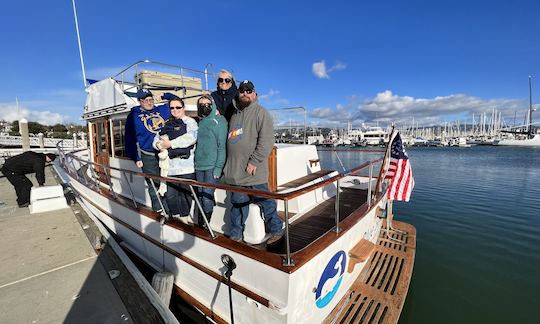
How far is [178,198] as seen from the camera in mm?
3650

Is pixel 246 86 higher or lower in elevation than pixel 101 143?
higher

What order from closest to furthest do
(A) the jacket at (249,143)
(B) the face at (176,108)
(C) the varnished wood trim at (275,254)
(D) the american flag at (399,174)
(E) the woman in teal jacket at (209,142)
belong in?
(C) the varnished wood trim at (275,254), (A) the jacket at (249,143), (E) the woman in teal jacket at (209,142), (B) the face at (176,108), (D) the american flag at (399,174)

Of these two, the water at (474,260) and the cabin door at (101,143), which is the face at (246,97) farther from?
the cabin door at (101,143)

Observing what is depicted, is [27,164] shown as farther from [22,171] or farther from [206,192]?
[206,192]

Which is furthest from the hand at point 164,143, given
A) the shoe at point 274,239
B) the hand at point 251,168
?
the shoe at point 274,239

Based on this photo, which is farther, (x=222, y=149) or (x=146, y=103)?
(x=146, y=103)

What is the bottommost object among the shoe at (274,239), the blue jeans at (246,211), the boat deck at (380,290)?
the boat deck at (380,290)

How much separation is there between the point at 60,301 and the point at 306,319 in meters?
3.16

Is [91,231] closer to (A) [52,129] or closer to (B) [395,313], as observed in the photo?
(B) [395,313]

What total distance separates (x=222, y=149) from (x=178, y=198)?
119 cm

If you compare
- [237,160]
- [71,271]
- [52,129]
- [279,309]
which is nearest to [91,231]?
[71,271]

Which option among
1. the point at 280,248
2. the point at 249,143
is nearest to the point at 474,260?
the point at 280,248

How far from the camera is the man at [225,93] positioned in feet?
11.0

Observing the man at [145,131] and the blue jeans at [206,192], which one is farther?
the man at [145,131]
